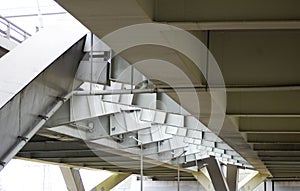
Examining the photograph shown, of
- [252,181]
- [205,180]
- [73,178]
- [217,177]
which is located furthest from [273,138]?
[252,181]

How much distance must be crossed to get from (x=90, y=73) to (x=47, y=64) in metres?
1.45

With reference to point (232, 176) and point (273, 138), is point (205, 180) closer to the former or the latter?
point (232, 176)

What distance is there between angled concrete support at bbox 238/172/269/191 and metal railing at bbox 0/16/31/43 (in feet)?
122

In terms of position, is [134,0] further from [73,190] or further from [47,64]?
[73,190]

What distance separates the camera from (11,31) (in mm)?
10703

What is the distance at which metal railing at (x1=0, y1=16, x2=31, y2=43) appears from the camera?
10023mm

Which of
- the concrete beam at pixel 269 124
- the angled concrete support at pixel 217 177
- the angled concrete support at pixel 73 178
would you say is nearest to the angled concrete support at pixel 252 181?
the angled concrete support at pixel 217 177

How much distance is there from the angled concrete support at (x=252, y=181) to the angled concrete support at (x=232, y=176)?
361cm

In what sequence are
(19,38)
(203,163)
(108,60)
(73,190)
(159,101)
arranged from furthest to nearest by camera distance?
(203,163), (73,190), (159,101), (19,38), (108,60)

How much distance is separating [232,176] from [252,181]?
4314 mm

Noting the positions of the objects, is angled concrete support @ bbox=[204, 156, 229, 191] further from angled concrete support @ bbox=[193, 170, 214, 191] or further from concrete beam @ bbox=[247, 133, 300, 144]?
concrete beam @ bbox=[247, 133, 300, 144]

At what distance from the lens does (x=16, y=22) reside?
37.9ft

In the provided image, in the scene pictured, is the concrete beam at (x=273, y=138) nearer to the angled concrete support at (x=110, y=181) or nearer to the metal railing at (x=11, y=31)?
the metal railing at (x=11, y=31)

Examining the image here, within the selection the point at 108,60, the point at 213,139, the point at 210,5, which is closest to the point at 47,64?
the point at 108,60
